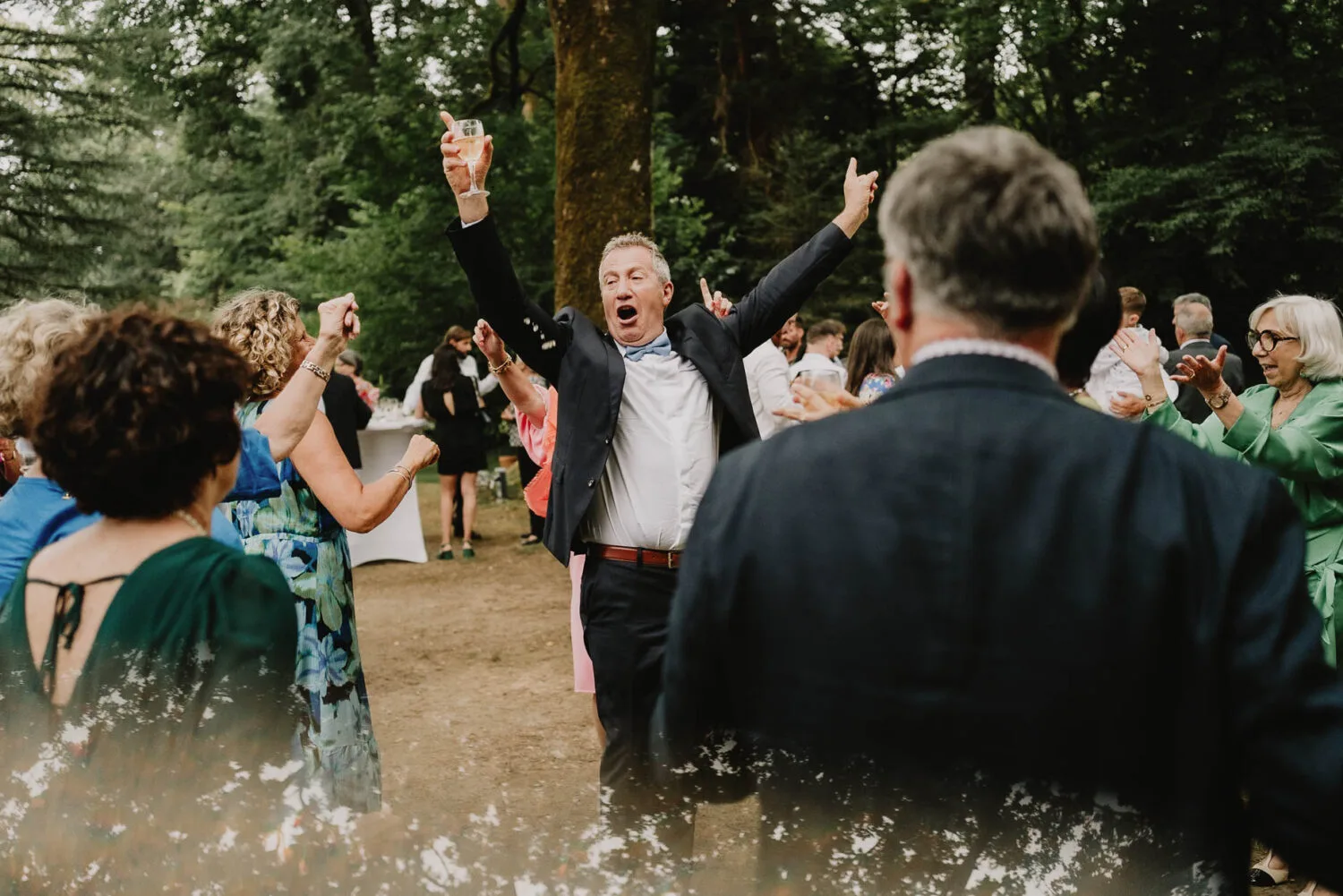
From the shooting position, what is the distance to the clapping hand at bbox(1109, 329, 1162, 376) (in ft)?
12.6

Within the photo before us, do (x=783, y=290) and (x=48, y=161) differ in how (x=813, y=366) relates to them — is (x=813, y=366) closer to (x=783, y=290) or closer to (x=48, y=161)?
(x=783, y=290)

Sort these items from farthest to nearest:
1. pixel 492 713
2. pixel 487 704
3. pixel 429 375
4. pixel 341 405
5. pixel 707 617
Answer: pixel 429 375, pixel 341 405, pixel 487 704, pixel 492 713, pixel 707 617

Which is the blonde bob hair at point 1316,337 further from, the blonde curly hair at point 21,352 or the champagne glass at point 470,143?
the blonde curly hair at point 21,352

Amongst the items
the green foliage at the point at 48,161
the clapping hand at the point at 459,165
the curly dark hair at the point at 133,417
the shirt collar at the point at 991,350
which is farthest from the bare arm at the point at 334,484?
the green foliage at the point at 48,161

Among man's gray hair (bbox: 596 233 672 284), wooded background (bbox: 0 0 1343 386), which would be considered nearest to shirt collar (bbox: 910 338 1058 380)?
man's gray hair (bbox: 596 233 672 284)

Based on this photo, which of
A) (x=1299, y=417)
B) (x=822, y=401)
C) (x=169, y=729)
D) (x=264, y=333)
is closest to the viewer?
(x=169, y=729)

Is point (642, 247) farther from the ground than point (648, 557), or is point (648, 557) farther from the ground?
point (642, 247)

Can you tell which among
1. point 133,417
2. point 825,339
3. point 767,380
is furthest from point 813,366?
point 133,417

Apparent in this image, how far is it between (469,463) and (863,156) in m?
13.3

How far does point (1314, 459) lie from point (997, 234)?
2.99m

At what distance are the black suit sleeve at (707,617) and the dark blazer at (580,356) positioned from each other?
2.15m

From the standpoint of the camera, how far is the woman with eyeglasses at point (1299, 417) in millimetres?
3865

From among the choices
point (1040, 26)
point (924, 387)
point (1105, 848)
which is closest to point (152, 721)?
point (924, 387)

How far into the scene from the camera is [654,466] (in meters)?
3.86
